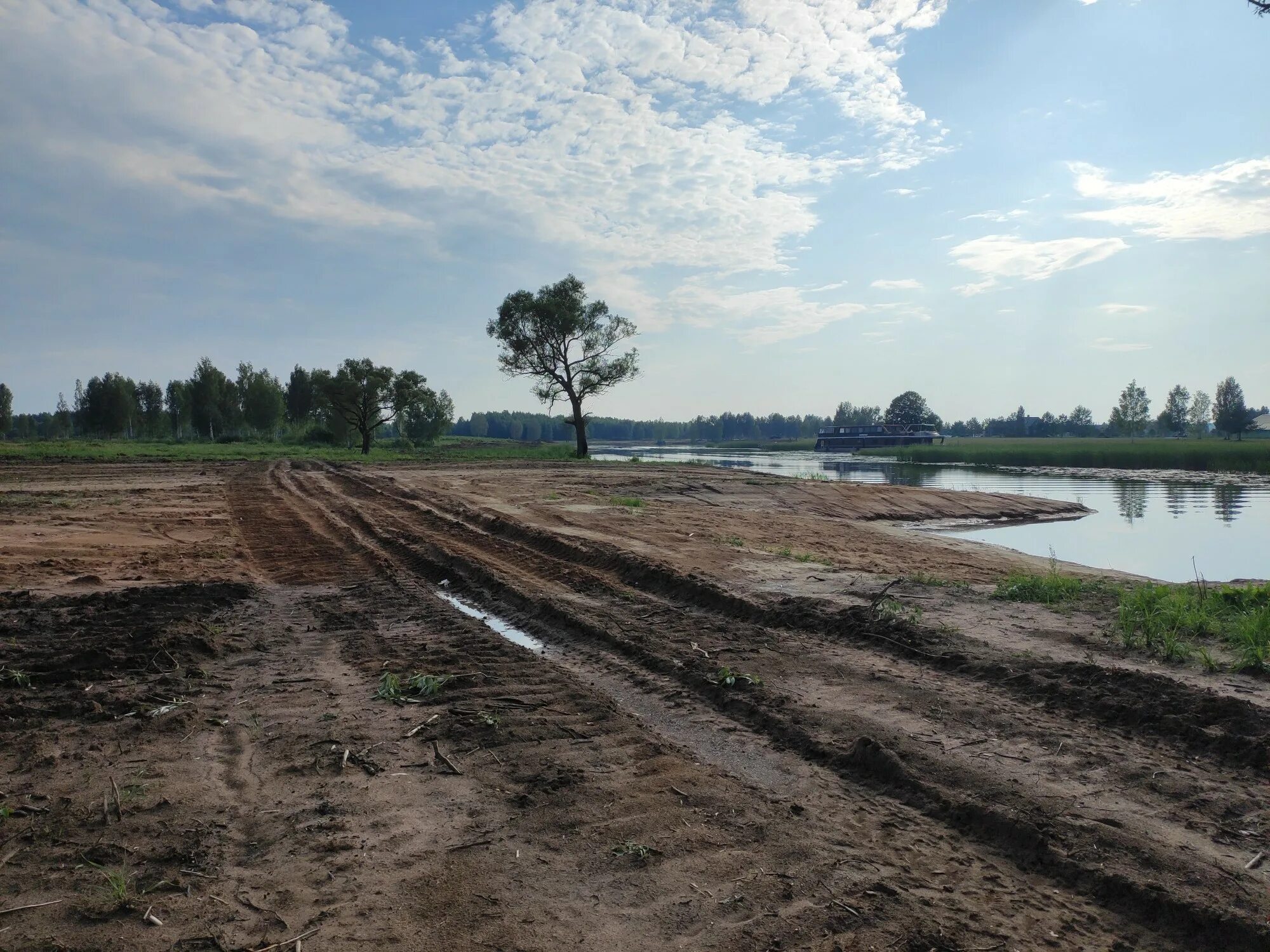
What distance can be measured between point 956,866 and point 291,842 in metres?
2.96

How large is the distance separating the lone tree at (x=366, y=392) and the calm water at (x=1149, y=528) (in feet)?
109

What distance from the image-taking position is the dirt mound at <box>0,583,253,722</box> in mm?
5133

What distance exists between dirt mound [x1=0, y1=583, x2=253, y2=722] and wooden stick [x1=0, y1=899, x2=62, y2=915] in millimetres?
2267

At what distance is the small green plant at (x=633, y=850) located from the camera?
3333mm

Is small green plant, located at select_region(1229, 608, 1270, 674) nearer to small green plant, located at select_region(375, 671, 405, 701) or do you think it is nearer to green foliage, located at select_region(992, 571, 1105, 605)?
green foliage, located at select_region(992, 571, 1105, 605)

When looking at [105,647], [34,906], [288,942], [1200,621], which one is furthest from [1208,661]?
[105,647]

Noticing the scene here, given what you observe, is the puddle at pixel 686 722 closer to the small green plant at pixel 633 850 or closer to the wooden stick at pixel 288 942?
the small green plant at pixel 633 850

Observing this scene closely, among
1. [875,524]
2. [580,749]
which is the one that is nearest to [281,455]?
[875,524]

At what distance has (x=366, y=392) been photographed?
53.1m

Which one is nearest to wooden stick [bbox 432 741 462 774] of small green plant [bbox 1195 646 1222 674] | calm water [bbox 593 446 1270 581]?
small green plant [bbox 1195 646 1222 674]

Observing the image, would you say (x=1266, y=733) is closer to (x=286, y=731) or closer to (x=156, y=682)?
(x=286, y=731)

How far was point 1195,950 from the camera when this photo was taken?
273 cm

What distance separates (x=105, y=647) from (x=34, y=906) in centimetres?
391

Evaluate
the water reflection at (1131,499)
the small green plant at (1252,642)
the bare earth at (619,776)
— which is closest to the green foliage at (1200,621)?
the small green plant at (1252,642)
